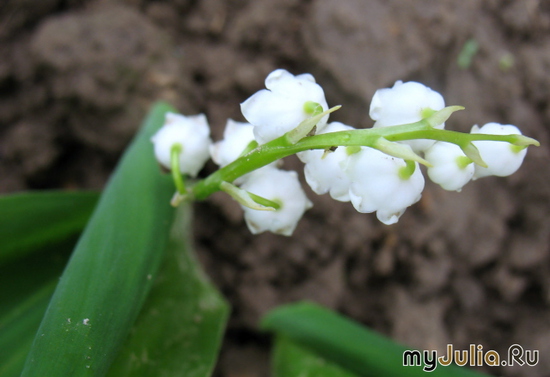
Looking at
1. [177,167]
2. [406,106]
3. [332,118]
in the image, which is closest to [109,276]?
[177,167]

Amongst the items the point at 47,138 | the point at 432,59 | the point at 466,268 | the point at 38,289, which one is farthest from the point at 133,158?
the point at 466,268

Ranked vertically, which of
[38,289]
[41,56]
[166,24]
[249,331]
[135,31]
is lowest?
[38,289]

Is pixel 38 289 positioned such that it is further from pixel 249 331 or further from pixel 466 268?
pixel 466 268

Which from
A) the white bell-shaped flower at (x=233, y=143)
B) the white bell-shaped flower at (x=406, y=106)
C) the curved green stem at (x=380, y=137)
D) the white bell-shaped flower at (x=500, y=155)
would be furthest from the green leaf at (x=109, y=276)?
the white bell-shaped flower at (x=500, y=155)

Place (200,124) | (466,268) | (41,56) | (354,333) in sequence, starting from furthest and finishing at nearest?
(466,268) < (41,56) < (354,333) < (200,124)

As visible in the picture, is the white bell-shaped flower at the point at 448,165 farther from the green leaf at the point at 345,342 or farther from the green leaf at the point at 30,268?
the green leaf at the point at 30,268

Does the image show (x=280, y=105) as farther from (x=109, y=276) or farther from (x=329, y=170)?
(x=109, y=276)

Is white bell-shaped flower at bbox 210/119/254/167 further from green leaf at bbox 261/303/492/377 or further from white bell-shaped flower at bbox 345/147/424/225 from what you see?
green leaf at bbox 261/303/492/377
